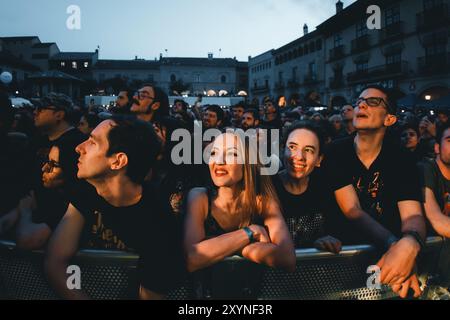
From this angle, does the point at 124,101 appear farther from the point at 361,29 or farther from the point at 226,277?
the point at 361,29

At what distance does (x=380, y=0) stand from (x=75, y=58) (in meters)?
59.1

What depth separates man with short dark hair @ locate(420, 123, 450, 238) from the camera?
7.93 feet

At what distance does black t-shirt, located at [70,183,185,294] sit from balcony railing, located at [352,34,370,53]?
2945 cm

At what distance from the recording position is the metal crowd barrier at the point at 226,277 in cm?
159

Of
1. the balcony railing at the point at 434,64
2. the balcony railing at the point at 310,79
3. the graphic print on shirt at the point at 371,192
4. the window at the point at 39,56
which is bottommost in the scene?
the graphic print on shirt at the point at 371,192

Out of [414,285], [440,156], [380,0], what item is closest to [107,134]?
[414,285]

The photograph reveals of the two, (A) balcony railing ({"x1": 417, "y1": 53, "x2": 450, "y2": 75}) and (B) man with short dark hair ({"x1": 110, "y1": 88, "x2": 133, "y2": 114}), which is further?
(A) balcony railing ({"x1": 417, "y1": 53, "x2": 450, "y2": 75})

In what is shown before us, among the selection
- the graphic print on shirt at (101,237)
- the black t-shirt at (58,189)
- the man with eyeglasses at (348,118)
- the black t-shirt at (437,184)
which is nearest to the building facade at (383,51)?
the man with eyeglasses at (348,118)

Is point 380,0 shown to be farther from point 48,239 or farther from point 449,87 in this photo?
point 48,239

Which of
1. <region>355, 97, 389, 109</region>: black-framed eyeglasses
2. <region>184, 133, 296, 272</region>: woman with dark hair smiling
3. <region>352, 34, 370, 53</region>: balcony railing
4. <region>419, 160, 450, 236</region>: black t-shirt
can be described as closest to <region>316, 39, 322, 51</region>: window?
<region>352, 34, 370, 53</region>: balcony railing

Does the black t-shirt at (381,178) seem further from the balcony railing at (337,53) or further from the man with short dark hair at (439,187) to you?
the balcony railing at (337,53)

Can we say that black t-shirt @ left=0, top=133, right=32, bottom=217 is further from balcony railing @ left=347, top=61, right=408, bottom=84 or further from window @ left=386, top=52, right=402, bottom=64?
window @ left=386, top=52, right=402, bottom=64

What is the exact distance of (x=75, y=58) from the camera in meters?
69.7

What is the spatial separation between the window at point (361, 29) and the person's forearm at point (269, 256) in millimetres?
29989
